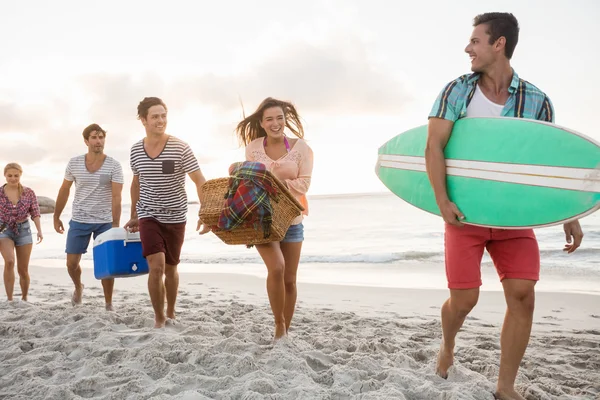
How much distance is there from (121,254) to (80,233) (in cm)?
105

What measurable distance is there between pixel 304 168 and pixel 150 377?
1737 millimetres

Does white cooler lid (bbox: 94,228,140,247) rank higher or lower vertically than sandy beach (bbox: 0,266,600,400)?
higher

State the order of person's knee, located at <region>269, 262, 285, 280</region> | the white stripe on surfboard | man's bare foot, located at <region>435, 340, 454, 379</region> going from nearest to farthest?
the white stripe on surfboard < man's bare foot, located at <region>435, 340, 454, 379</region> < person's knee, located at <region>269, 262, 285, 280</region>

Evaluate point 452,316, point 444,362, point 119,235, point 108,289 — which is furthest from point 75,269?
point 452,316

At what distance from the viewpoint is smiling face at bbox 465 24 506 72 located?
284 centimetres

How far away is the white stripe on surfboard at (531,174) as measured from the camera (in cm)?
267

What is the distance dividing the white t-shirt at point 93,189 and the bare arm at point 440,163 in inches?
148

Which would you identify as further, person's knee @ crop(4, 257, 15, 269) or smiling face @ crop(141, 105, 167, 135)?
person's knee @ crop(4, 257, 15, 269)

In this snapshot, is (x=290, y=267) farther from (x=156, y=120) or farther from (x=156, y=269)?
(x=156, y=120)

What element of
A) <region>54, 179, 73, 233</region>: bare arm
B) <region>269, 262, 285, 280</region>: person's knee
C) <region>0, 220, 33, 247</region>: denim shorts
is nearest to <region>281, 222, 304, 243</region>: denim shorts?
<region>269, 262, 285, 280</region>: person's knee

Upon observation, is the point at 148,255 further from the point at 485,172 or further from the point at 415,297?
the point at 415,297

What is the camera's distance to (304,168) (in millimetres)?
4074

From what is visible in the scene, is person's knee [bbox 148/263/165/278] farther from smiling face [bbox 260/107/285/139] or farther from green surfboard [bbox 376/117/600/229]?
green surfboard [bbox 376/117/600/229]

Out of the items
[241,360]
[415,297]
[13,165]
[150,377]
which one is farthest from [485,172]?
[13,165]
